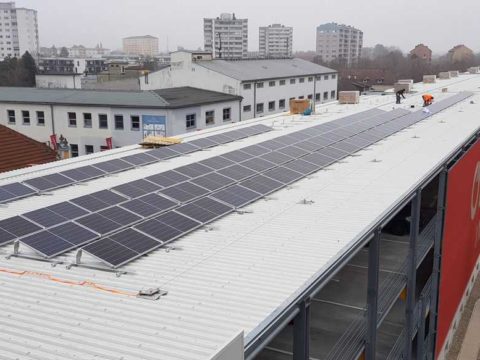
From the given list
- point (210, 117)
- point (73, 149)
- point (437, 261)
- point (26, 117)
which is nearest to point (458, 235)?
point (437, 261)

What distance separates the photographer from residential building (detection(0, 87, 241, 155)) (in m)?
42.2

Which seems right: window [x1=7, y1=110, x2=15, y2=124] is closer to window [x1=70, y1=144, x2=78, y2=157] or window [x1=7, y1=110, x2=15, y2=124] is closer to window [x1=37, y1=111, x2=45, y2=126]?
window [x1=37, y1=111, x2=45, y2=126]

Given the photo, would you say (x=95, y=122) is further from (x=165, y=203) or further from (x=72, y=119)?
(x=165, y=203)

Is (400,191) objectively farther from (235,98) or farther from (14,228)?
(235,98)

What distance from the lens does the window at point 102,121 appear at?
44.1 m

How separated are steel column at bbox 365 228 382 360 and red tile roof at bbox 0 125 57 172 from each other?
16.8 meters

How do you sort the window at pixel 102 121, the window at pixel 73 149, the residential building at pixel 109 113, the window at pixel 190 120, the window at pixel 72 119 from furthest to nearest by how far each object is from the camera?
1. the window at pixel 73 149
2. the window at pixel 72 119
3. the window at pixel 102 121
4. the window at pixel 190 120
5. the residential building at pixel 109 113

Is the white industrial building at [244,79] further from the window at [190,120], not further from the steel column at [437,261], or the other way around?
the steel column at [437,261]

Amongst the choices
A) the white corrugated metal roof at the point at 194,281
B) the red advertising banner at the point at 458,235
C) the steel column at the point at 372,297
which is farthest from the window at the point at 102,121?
the steel column at the point at 372,297

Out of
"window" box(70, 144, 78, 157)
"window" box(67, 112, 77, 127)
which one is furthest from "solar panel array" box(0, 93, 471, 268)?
"window" box(67, 112, 77, 127)

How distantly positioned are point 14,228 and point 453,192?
14006mm

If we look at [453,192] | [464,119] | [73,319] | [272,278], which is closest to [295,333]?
[272,278]

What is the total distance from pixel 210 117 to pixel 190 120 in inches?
128

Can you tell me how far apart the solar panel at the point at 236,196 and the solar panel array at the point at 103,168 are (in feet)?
13.2
